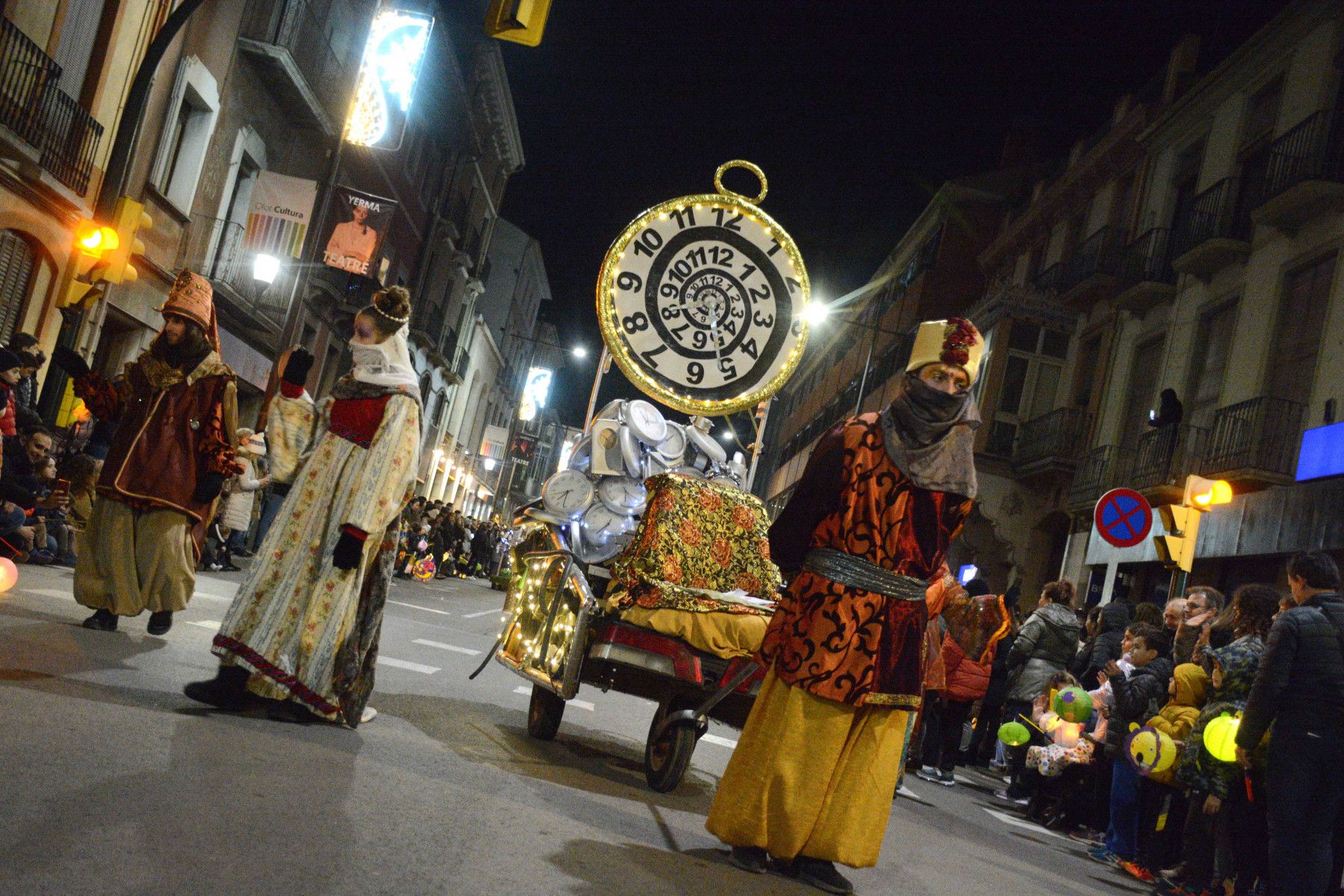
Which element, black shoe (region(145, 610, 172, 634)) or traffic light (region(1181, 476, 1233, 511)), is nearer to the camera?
black shoe (region(145, 610, 172, 634))

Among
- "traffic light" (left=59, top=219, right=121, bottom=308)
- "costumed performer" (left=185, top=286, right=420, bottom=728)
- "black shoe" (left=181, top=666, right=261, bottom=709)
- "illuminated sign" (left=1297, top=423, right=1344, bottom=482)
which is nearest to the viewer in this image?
"black shoe" (left=181, top=666, right=261, bottom=709)

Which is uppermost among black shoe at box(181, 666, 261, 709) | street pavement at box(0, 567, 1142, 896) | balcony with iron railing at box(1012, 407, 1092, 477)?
balcony with iron railing at box(1012, 407, 1092, 477)

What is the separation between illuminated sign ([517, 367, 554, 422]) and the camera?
230ft

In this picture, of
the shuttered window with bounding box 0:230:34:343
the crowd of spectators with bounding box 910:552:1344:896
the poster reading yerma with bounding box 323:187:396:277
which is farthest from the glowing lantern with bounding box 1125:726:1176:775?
the poster reading yerma with bounding box 323:187:396:277

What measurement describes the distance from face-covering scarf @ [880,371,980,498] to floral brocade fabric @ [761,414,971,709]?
0.06 metres

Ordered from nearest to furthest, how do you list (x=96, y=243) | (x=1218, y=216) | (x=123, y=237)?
(x=96, y=243), (x=123, y=237), (x=1218, y=216)

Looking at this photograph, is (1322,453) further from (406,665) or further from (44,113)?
(44,113)

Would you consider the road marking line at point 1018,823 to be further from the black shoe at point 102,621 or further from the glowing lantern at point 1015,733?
the black shoe at point 102,621

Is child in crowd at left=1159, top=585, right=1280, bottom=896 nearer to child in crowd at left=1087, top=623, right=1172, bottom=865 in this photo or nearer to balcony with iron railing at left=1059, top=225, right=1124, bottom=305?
child in crowd at left=1087, top=623, right=1172, bottom=865

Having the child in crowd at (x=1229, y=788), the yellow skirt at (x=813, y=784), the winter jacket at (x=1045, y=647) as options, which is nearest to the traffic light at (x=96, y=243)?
the winter jacket at (x=1045, y=647)

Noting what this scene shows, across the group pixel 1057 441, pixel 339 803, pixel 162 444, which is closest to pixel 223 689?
pixel 339 803

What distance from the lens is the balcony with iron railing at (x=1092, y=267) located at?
24594 mm

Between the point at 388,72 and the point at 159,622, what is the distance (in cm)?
2364

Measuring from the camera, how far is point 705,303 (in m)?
7.69
